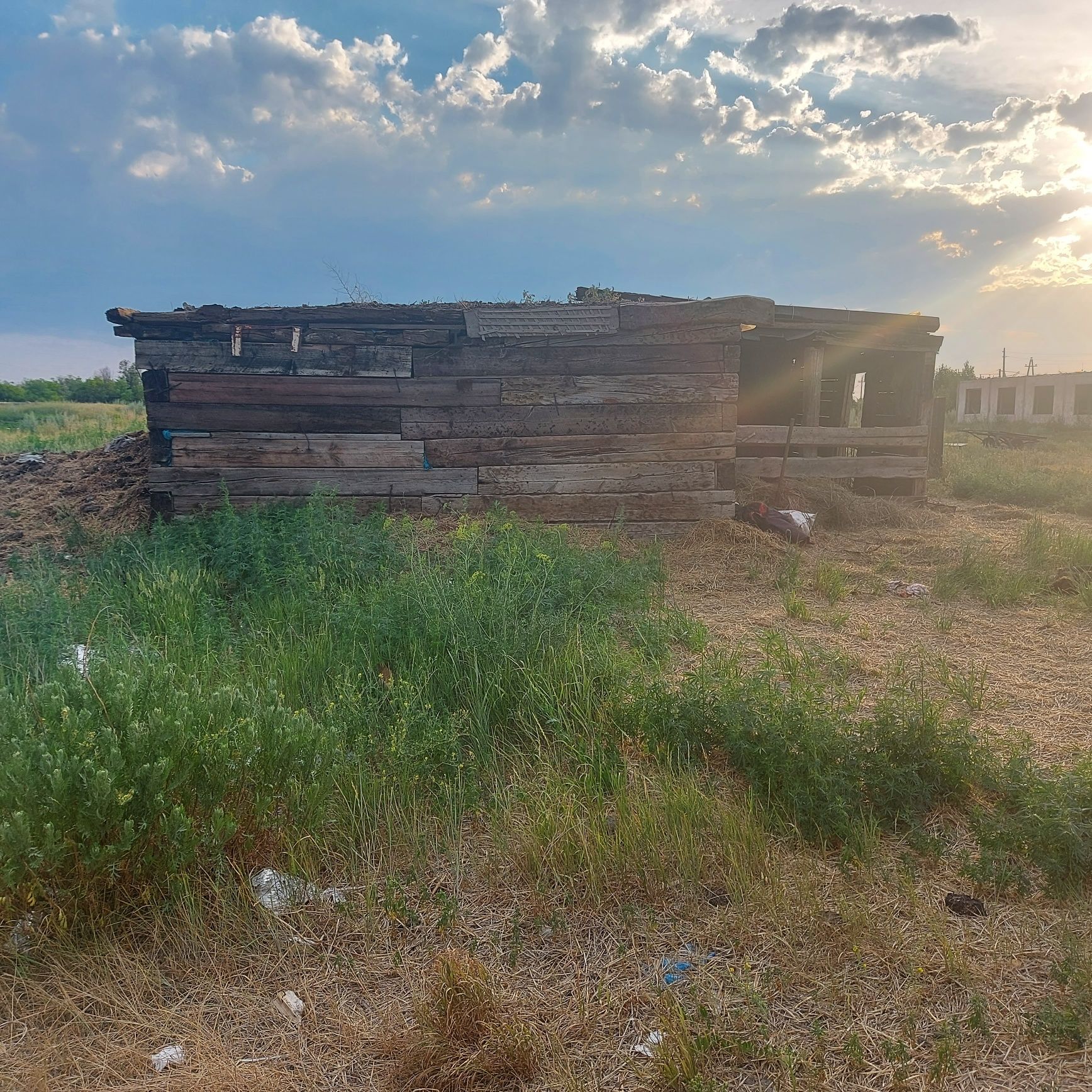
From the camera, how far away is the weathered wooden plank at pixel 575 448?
30.1 ft

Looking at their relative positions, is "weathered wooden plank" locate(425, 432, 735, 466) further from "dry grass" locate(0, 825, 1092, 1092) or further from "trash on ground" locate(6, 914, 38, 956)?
"trash on ground" locate(6, 914, 38, 956)

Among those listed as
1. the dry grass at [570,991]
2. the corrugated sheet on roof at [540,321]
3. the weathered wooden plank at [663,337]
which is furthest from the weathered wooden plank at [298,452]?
the dry grass at [570,991]

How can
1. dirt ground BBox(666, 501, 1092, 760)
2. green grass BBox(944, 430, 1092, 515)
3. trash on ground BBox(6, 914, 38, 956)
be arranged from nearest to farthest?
trash on ground BBox(6, 914, 38, 956), dirt ground BBox(666, 501, 1092, 760), green grass BBox(944, 430, 1092, 515)

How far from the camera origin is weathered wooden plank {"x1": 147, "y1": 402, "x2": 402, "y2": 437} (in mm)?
8805

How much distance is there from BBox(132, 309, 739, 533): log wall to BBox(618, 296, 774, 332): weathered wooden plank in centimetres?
8

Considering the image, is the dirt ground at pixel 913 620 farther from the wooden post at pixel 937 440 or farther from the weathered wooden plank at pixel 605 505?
the wooden post at pixel 937 440

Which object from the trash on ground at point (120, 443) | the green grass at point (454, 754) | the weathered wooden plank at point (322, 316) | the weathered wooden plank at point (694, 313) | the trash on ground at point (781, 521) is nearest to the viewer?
the green grass at point (454, 754)

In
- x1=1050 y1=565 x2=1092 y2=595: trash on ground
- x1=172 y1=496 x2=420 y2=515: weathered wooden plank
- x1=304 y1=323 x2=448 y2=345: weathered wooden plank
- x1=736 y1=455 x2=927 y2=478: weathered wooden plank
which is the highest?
x1=304 y1=323 x2=448 y2=345: weathered wooden plank

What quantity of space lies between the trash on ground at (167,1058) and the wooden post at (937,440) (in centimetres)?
1646

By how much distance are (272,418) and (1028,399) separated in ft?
127

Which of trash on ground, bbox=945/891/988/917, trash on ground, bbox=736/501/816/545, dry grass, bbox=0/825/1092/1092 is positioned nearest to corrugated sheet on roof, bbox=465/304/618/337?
trash on ground, bbox=736/501/816/545

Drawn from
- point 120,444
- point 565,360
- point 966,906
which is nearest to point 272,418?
point 565,360

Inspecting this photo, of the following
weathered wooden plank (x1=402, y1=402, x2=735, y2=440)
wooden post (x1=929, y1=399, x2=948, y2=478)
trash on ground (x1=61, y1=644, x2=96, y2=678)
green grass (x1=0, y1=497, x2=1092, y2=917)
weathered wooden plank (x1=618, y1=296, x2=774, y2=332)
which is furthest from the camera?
wooden post (x1=929, y1=399, x2=948, y2=478)

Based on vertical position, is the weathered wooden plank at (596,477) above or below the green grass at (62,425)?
below
